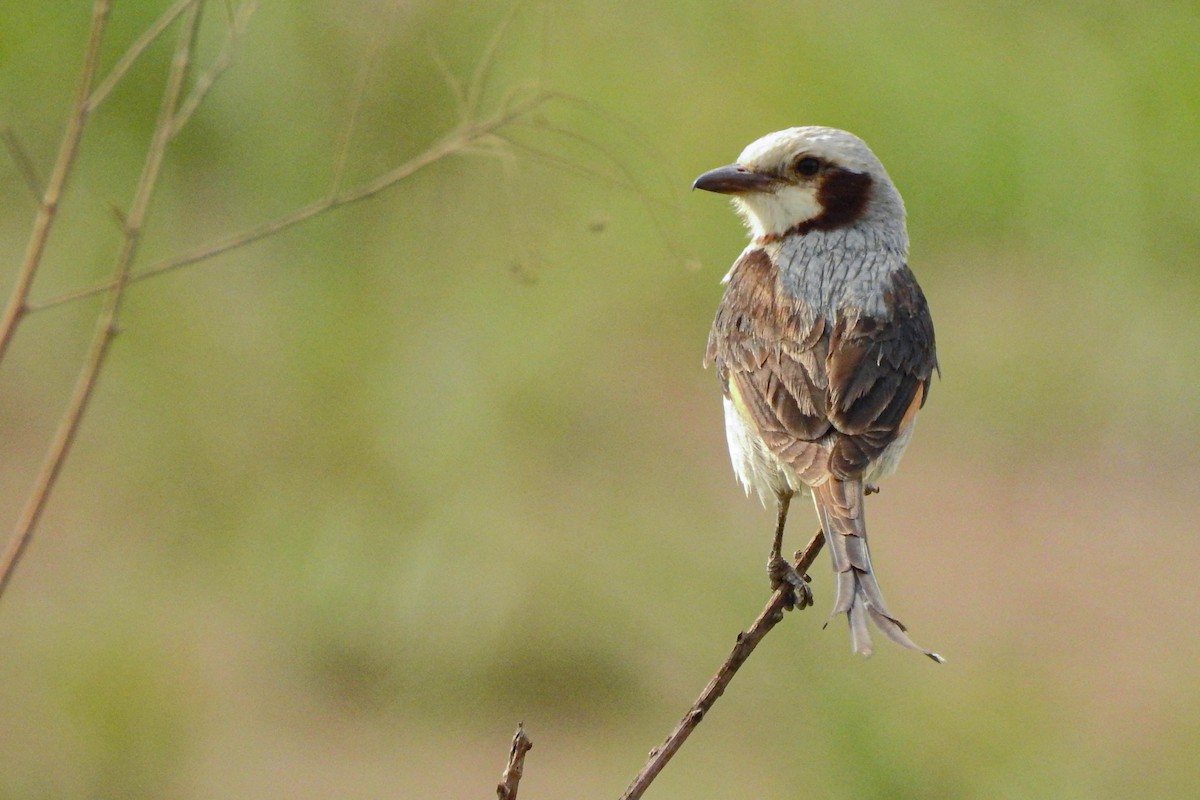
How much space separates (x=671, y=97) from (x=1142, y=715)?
3522 millimetres

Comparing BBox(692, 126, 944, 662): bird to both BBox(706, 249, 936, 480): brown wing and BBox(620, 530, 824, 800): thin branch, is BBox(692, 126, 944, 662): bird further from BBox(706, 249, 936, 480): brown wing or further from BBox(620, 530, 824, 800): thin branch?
BBox(620, 530, 824, 800): thin branch

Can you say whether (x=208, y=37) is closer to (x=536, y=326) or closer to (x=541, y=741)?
(x=536, y=326)

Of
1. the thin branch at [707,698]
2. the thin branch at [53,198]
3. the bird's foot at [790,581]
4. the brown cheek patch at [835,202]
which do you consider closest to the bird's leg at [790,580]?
the bird's foot at [790,581]

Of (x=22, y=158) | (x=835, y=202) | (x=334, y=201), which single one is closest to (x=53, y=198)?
(x=22, y=158)

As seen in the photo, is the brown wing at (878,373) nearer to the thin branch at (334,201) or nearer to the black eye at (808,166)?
the black eye at (808,166)

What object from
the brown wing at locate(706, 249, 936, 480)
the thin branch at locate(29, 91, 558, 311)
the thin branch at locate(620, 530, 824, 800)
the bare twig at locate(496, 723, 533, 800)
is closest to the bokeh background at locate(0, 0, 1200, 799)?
the brown wing at locate(706, 249, 936, 480)

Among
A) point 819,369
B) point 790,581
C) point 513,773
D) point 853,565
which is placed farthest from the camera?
point 819,369

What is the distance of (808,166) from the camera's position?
353cm

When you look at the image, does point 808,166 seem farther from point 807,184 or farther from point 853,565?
point 853,565

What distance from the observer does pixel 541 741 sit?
18.0ft

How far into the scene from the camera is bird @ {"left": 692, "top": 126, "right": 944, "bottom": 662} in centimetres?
300

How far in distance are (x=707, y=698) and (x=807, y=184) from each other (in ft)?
5.65

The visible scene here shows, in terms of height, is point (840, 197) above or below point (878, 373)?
above

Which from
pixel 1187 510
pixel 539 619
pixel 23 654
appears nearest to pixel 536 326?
pixel 539 619
